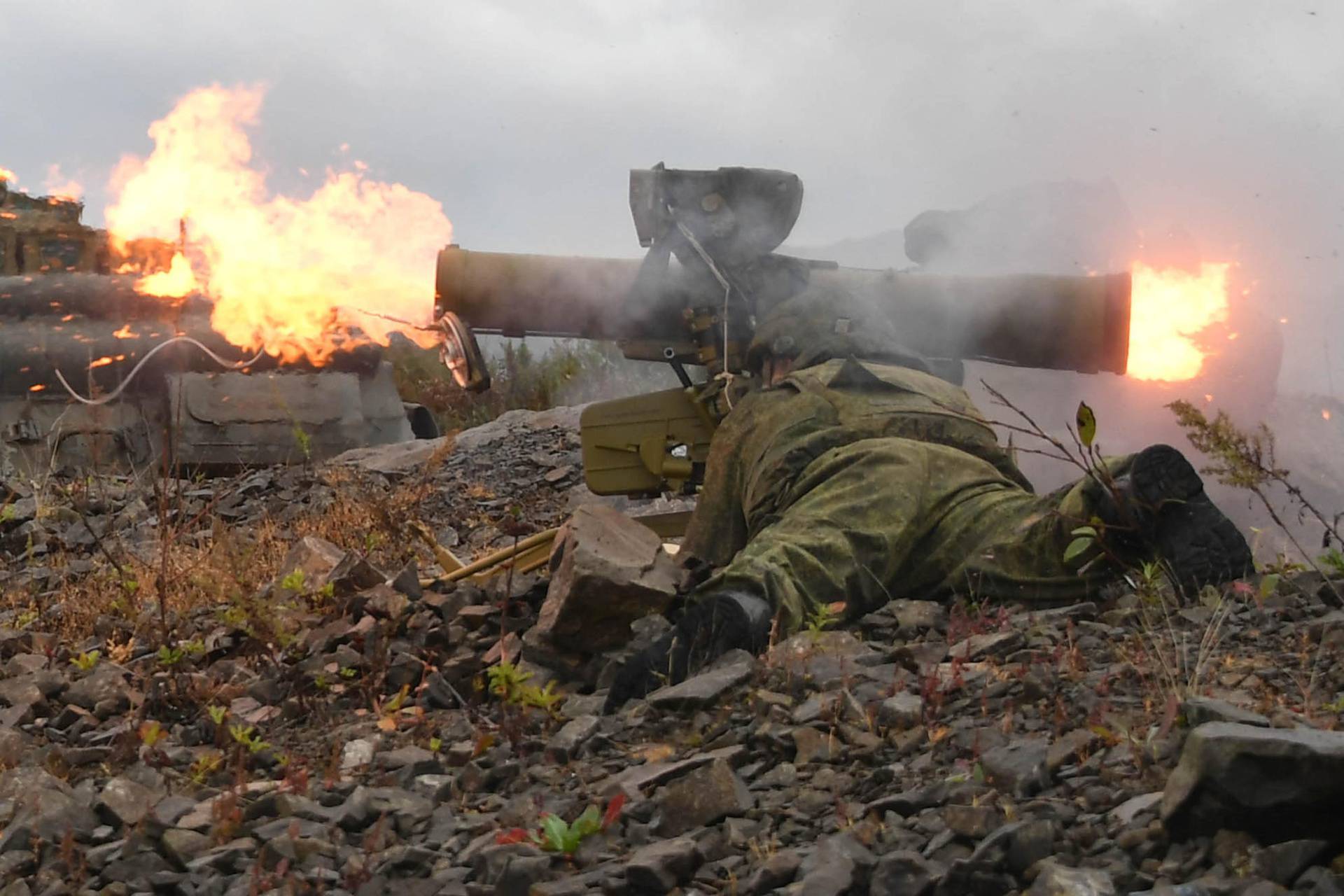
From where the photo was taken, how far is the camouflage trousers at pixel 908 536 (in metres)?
4.40

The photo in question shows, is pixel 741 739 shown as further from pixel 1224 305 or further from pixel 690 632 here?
pixel 1224 305

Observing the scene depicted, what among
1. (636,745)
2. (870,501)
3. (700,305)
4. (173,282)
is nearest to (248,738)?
(636,745)

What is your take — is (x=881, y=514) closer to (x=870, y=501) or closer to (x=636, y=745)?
(x=870, y=501)

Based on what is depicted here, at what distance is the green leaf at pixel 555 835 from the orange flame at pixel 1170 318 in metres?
5.45

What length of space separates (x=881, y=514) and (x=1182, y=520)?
0.91m

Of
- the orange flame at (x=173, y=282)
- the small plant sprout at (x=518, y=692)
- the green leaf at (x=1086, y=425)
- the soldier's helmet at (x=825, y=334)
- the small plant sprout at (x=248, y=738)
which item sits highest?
the orange flame at (x=173, y=282)

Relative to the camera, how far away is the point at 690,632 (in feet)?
13.1

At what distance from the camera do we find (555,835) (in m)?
2.77

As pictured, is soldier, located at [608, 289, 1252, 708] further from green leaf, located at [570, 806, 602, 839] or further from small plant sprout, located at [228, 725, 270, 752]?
green leaf, located at [570, 806, 602, 839]

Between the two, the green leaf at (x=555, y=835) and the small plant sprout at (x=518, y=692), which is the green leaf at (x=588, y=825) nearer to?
the green leaf at (x=555, y=835)

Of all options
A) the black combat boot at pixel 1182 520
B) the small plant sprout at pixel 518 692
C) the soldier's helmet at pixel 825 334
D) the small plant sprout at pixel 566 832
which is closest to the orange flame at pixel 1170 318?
the soldier's helmet at pixel 825 334

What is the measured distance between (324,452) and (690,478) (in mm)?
6805

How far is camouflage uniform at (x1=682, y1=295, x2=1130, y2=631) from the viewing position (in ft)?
14.7

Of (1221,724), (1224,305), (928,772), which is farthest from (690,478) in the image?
(1221,724)
